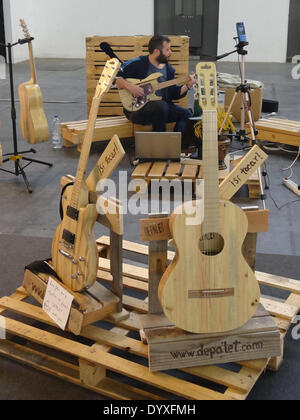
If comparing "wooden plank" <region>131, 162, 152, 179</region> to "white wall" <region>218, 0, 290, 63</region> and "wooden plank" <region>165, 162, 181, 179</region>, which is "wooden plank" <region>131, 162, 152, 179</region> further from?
"white wall" <region>218, 0, 290, 63</region>

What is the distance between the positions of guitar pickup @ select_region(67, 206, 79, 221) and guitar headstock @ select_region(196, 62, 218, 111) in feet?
2.82

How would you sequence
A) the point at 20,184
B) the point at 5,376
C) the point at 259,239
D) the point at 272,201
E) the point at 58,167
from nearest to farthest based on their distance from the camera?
the point at 5,376
the point at 259,239
the point at 272,201
the point at 20,184
the point at 58,167

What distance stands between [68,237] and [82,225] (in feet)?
0.46

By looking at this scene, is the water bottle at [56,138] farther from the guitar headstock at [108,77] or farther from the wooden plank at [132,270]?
the guitar headstock at [108,77]

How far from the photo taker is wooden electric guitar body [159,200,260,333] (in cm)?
260

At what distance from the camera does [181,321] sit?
266 centimetres

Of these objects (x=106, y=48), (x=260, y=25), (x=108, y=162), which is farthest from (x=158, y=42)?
(x=260, y=25)

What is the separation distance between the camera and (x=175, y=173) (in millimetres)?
5535

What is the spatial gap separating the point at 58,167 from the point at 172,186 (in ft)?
4.85

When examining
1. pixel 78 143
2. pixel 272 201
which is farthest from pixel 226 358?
pixel 78 143

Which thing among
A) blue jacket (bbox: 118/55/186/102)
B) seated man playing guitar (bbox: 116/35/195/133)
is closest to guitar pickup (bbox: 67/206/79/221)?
seated man playing guitar (bbox: 116/35/195/133)

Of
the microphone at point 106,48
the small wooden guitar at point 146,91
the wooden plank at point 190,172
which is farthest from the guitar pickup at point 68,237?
the microphone at point 106,48

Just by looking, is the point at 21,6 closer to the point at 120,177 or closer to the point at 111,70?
the point at 120,177

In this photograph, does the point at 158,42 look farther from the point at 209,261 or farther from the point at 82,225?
the point at 209,261
